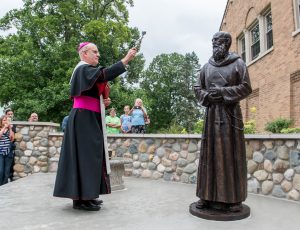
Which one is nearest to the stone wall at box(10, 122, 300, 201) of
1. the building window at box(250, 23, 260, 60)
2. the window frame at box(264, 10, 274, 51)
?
the window frame at box(264, 10, 274, 51)

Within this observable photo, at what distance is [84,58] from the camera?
4.26 meters

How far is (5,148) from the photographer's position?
24.9ft

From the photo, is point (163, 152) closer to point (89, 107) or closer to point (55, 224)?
point (89, 107)

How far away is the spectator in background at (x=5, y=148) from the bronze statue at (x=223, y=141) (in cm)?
531

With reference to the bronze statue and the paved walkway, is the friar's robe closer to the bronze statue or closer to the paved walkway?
the bronze statue

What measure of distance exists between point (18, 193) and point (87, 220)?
2.26 m

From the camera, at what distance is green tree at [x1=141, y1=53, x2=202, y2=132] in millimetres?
39844

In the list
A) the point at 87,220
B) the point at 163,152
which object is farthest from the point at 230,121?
the point at 163,152

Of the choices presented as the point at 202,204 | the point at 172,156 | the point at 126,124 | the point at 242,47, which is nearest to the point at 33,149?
the point at 126,124

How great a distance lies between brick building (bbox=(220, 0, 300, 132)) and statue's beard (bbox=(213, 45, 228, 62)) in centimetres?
641

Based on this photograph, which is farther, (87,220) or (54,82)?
(54,82)

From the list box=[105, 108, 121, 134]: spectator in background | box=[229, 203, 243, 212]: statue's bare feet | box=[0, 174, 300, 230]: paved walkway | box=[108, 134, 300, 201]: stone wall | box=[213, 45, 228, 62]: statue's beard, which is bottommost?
box=[0, 174, 300, 230]: paved walkway

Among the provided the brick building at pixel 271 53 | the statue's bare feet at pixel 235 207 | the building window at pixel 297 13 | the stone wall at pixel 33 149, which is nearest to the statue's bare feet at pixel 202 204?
the statue's bare feet at pixel 235 207

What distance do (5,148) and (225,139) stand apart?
18.8ft
